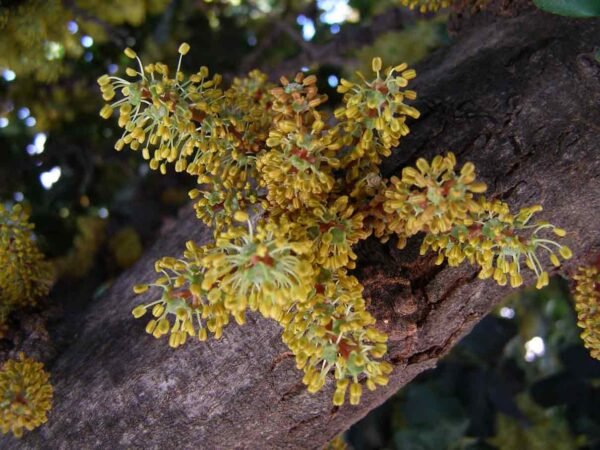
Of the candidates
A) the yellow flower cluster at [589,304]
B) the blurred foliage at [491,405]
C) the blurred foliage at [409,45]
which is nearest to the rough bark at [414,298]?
the yellow flower cluster at [589,304]

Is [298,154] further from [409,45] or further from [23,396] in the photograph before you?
[409,45]

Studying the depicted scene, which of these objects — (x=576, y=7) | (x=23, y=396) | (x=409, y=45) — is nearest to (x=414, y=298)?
(x=576, y=7)

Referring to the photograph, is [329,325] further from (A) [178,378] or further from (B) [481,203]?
(A) [178,378]

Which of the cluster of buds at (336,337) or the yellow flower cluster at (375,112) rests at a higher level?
the yellow flower cluster at (375,112)

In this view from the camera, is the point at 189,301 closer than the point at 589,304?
Yes

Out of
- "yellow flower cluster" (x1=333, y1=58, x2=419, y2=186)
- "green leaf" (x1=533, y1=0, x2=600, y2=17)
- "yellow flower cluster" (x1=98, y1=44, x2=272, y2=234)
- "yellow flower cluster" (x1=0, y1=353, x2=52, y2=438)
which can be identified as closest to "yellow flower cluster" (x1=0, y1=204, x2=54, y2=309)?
"yellow flower cluster" (x1=0, y1=353, x2=52, y2=438)

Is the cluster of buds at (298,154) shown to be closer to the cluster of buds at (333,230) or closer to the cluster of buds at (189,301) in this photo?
the cluster of buds at (333,230)

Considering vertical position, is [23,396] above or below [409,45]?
below
